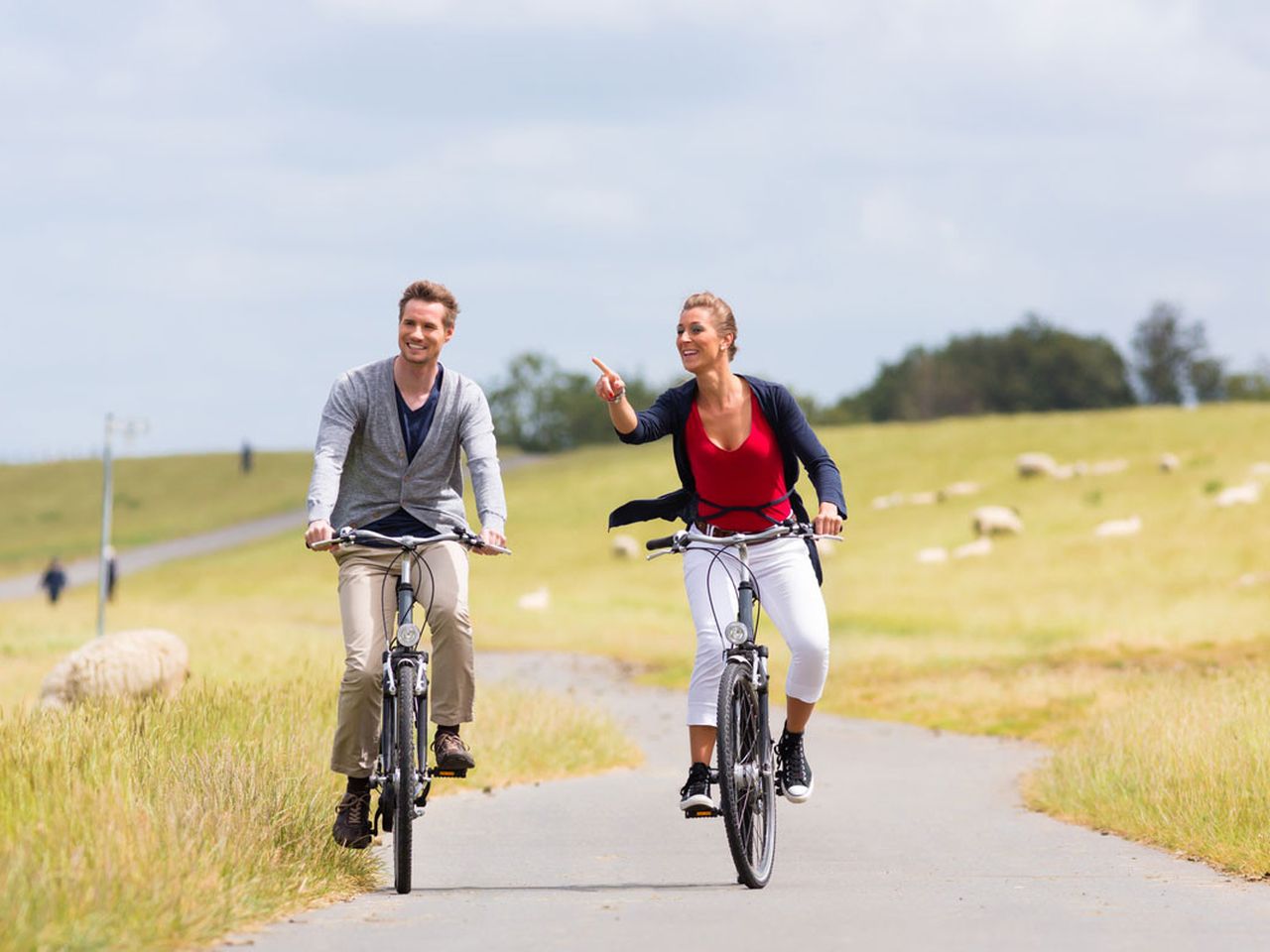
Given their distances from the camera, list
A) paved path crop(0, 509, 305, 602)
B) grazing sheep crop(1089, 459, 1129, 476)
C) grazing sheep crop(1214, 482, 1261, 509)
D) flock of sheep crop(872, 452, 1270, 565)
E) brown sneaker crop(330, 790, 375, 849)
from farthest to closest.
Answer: paved path crop(0, 509, 305, 602), grazing sheep crop(1089, 459, 1129, 476), grazing sheep crop(1214, 482, 1261, 509), flock of sheep crop(872, 452, 1270, 565), brown sneaker crop(330, 790, 375, 849)

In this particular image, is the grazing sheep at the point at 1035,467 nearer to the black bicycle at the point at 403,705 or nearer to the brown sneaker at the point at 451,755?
the brown sneaker at the point at 451,755

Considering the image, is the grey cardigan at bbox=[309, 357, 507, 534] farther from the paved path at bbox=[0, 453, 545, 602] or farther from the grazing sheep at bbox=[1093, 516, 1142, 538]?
the paved path at bbox=[0, 453, 545, 602]

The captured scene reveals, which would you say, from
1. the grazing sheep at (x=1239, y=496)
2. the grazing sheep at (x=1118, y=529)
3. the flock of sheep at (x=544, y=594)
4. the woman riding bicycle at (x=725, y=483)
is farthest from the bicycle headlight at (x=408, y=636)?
the grazing sheep at (x=1239, y=496)

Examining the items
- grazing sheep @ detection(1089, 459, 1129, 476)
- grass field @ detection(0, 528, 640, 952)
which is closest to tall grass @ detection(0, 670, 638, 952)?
grass field @ detection(0, 528, 640, 952)

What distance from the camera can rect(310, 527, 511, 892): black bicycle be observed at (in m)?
7.55

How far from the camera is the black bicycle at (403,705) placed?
755 centimetres

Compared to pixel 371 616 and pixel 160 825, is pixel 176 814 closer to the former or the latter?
pixel 160 825

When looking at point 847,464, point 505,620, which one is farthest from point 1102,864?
point 847,464

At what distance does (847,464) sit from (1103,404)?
218ft

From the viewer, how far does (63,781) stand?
23.4ft

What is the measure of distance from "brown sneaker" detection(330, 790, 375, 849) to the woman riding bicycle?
1.49 metres

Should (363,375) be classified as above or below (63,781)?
above

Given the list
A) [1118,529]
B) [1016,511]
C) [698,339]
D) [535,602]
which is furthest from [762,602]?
[1016,511]

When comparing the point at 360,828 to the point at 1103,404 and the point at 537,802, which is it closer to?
the point at 537,802
